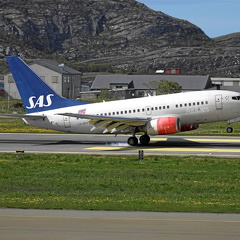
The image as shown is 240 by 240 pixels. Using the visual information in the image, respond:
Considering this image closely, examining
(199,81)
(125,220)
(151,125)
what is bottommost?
(125,220)

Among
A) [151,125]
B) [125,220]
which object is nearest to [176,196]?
[125,220]

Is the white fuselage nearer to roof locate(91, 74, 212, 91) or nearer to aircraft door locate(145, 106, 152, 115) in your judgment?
aircraft door locate(145, 106, 152, 115)

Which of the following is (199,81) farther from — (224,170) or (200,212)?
(200,212)

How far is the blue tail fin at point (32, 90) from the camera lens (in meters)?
53.6

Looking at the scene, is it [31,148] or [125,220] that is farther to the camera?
[31,148]

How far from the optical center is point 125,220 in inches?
896

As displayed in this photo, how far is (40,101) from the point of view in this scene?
178ft

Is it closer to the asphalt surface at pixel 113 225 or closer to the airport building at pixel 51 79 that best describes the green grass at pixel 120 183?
the asphalt surface at pixel 113 225

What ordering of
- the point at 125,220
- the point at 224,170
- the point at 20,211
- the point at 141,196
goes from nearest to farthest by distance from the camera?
the point at 125,220 < the point at 20,211 < the point at 141,196 < the point at 224,170

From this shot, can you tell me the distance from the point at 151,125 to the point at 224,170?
14125 mm

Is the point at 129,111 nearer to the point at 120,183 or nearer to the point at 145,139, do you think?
the point at 145,139

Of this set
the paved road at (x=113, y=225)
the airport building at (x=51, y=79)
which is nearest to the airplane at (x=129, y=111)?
the paved road at (x=113, y=225)

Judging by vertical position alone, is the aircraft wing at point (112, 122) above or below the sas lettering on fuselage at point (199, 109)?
below

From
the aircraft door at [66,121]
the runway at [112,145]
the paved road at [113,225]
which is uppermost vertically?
the aircraft door at [66,121]
